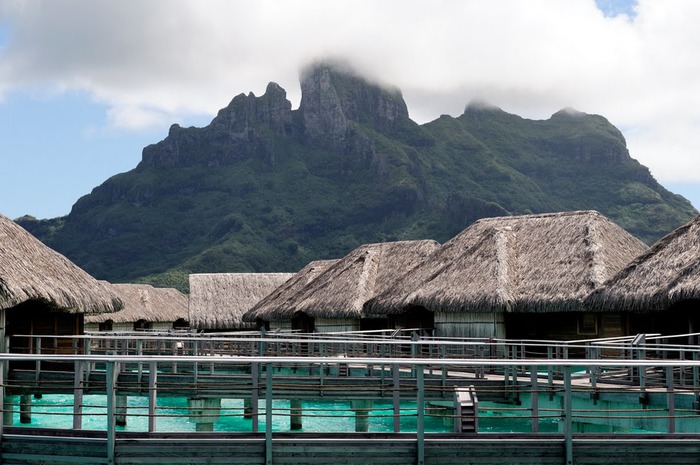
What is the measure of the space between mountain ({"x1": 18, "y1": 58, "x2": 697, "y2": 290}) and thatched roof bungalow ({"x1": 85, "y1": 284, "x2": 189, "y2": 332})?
37.1 meters

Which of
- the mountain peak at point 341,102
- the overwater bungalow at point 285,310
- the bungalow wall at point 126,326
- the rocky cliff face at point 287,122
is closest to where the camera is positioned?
the overwater bungalow at point 285,310

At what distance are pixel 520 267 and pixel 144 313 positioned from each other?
30.9 meters

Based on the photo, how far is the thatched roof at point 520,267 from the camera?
27766 millimetres

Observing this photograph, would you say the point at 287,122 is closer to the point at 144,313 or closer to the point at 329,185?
the point at 329,185

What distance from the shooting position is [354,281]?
36.8 m

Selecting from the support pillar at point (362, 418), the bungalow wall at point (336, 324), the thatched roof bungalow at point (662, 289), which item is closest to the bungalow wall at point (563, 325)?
the thatched roof bungalow at point (662, 289)

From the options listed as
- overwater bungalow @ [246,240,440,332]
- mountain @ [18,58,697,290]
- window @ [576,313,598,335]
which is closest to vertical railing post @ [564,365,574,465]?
window @ [576,313,598,335]

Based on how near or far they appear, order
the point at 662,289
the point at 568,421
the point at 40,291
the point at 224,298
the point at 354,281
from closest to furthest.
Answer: the point at 568,421, the point at 662,289, the point at 40,291, the point at 354,281, the point at 224,298

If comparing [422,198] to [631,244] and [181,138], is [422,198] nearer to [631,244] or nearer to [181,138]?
[181,138]

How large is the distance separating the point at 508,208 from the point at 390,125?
30913 millimetres

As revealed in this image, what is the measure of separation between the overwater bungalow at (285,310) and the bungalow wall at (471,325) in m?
9.07

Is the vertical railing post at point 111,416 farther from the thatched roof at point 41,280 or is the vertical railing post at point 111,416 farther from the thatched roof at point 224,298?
the thatched roof at point 224,298

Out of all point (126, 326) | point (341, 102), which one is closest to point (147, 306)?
point (126, 326)

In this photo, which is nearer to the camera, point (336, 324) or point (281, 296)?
point (336, 324)
